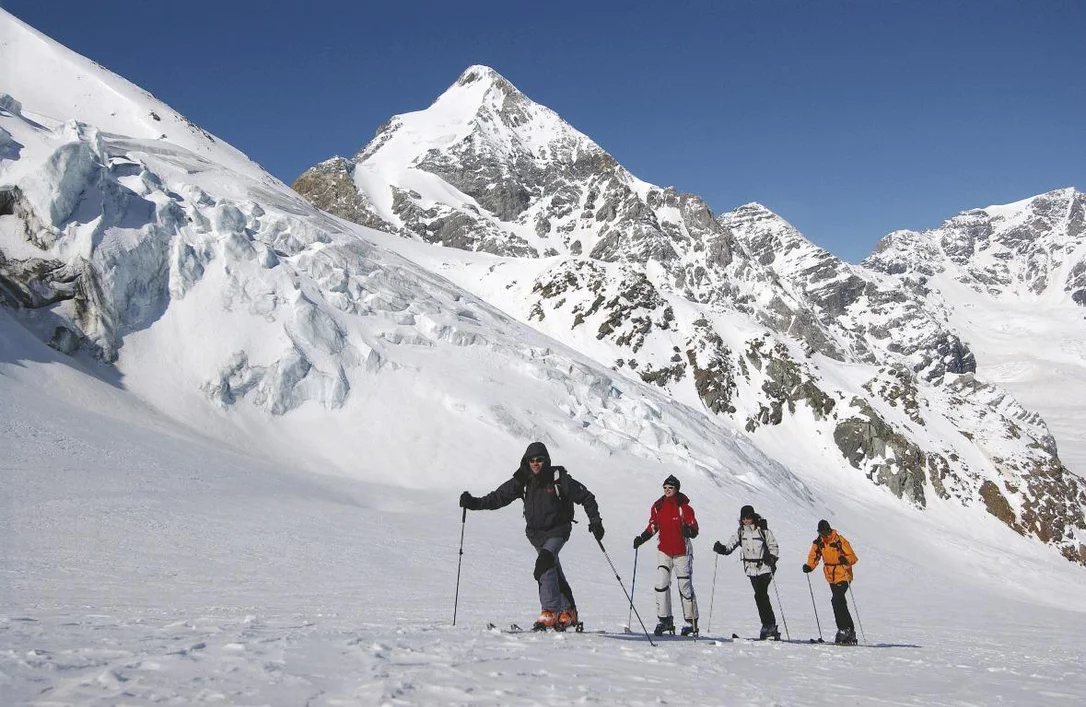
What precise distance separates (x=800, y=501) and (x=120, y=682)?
42085 mm

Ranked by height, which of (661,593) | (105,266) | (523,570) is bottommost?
(523,570)

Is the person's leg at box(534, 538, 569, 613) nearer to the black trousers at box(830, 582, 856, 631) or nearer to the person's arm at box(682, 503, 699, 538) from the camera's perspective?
the person's arm at box(682, 503, 699, 538)

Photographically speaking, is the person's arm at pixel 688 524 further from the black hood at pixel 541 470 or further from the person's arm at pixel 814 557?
the black hood at pixel 541 470

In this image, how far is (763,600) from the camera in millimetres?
10586

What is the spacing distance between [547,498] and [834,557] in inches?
210

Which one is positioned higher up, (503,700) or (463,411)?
(463,411)

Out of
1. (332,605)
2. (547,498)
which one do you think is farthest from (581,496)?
(332,605)

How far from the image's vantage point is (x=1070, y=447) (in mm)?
130500

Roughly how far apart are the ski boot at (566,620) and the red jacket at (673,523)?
2019 millimetres

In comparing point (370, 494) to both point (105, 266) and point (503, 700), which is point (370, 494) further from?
point (503, 700)

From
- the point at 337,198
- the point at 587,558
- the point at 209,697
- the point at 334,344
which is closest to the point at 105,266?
the point at 334,344

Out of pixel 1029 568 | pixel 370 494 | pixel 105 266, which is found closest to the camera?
pixel 370 494

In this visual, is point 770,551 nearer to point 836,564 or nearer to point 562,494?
point 836,564

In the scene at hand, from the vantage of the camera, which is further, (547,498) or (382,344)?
(382,344)
